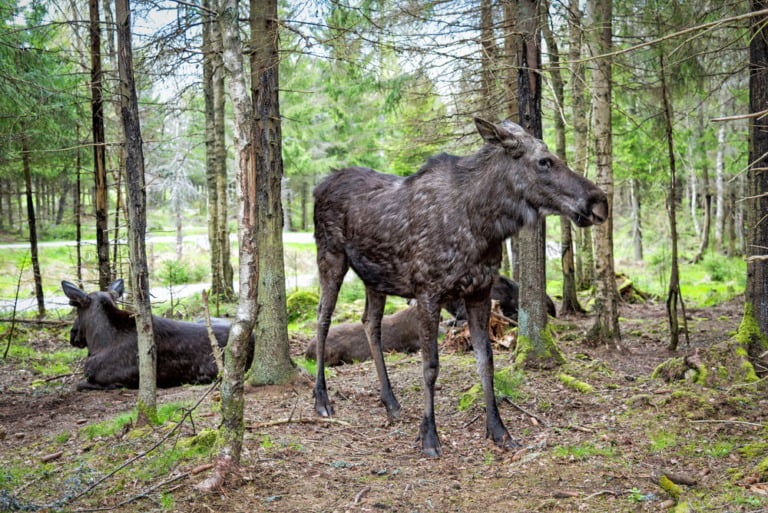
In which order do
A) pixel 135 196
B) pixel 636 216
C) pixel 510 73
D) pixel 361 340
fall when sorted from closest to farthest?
pixel 135 196, pixel 510 73, pixel 361 340, pixel 636 216

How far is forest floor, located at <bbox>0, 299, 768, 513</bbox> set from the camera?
161 inches

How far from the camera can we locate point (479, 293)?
589 cm

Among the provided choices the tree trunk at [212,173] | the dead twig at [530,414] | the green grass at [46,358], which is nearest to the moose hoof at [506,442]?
the dead twig at [530,414]

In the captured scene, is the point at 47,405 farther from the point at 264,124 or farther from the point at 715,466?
the point at 715,466

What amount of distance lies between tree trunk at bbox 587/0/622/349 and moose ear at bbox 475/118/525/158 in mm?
3096

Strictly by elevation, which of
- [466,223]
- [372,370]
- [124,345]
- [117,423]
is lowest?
[372,370]

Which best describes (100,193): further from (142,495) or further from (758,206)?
(758,206)

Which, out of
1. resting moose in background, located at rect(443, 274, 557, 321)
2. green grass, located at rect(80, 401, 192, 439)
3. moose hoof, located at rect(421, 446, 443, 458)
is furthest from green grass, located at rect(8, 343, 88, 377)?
resting moose in background, located at rect(443, 274, 557, 321)

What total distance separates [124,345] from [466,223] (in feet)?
18.0

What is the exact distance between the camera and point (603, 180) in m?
8.27

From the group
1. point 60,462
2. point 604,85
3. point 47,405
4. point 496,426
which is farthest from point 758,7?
point 47,405

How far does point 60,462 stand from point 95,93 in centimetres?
628

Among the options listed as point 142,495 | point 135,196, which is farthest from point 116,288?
point 142,495

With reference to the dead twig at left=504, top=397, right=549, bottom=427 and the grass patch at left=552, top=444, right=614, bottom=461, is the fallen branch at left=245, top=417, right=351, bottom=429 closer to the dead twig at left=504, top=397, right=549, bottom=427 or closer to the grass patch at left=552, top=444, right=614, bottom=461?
the dead twig at left=504, top=397, right=549, bottom=427
